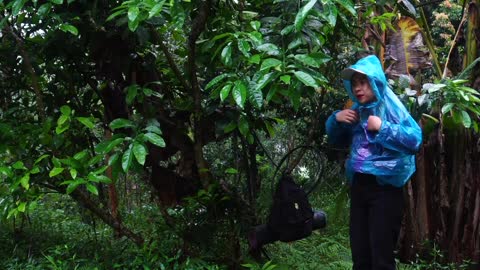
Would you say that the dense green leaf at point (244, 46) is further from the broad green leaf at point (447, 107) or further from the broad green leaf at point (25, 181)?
A: the broad green leaf at point (25, 181)

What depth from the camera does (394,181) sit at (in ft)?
10.6

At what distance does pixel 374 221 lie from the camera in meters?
3.28

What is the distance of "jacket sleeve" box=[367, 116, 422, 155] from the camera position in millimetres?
3062

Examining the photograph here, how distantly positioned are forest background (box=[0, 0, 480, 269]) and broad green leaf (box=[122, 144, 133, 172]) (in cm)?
2

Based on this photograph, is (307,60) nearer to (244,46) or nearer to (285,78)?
(285,78)

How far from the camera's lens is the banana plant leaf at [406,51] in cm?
486

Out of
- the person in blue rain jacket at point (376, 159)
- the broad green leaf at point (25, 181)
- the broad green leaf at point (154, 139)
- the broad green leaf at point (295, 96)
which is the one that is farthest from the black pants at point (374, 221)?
the broad green leaf at point (25, 181)

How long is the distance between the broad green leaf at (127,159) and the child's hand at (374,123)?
4.26 ft

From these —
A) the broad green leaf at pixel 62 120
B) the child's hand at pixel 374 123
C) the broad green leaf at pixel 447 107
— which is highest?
the broad green leaf at pixel 62 120

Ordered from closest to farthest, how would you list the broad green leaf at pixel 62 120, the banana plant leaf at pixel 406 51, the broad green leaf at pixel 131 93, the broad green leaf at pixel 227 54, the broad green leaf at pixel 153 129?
the broad green leaf at pixel 227 54 → the broad green leaf at pixel 153 129 → the broad green leaf at pixel 62 120 → the broad green leaf at pixel 131 93 → the banana plant leaf at pixel 406 51

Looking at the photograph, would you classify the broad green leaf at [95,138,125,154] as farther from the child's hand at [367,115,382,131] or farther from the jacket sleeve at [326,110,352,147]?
the child's hand at [367,115,382,131]

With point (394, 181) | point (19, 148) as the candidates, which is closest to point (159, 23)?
point (19, 148)

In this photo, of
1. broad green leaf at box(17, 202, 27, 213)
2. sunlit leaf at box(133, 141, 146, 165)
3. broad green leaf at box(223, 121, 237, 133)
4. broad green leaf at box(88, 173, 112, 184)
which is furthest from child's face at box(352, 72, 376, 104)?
broad green leaf at box(17, 202, 27, 213)

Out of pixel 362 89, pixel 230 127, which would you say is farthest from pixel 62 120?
pixel 362 89
